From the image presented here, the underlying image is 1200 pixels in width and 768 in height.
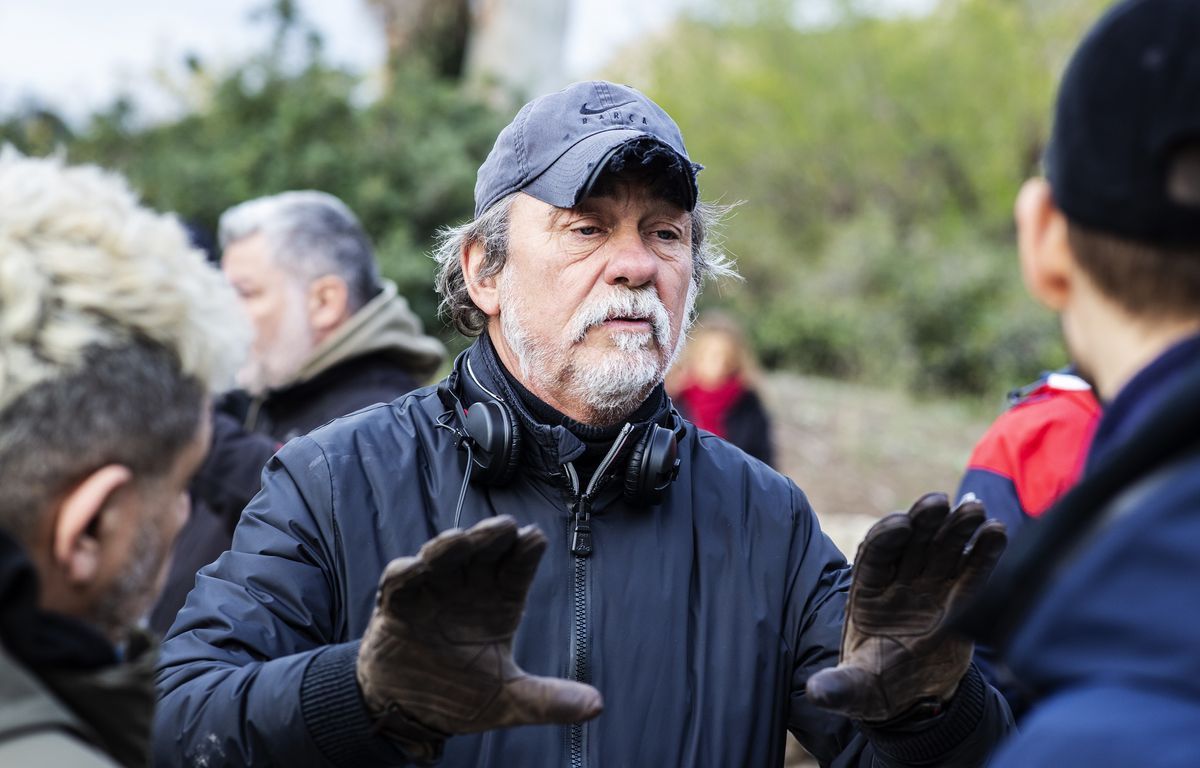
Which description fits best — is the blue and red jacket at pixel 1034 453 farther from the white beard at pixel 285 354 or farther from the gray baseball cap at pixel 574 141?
the white beard at pixel 285 354

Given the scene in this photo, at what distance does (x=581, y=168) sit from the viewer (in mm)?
2531

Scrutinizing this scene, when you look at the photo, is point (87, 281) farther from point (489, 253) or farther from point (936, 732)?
point (936, 732)

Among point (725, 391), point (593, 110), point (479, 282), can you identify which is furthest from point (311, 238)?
point (725, 391)

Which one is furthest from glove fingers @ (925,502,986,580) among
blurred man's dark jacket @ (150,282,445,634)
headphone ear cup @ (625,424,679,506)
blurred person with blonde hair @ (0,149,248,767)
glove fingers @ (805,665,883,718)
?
blurred man's dark jacket @ (150,282,445,634)

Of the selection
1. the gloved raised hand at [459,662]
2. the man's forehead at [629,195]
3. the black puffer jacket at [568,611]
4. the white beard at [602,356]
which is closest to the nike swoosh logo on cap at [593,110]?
the man's forehead at [629,195]

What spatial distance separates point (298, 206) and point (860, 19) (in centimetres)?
2019

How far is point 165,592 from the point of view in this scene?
3.74m

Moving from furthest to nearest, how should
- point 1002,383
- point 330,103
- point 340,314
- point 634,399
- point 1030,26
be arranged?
1. point 1030,26
2. point 1002,383
3. point 330,103
4. point 340,314
5. point 634,399

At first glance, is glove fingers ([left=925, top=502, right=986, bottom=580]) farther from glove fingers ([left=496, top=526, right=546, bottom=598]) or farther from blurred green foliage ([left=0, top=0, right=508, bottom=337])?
blurred green foliage ([left=0, top=0, right=508, bottom=337])

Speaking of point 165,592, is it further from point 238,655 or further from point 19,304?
point 19,304

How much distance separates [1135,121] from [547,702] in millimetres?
1170

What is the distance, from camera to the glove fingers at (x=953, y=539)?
6.54ft

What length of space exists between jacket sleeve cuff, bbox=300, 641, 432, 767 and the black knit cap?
128 cm

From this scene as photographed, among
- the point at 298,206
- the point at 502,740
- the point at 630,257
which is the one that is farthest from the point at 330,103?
the point at 502,740
